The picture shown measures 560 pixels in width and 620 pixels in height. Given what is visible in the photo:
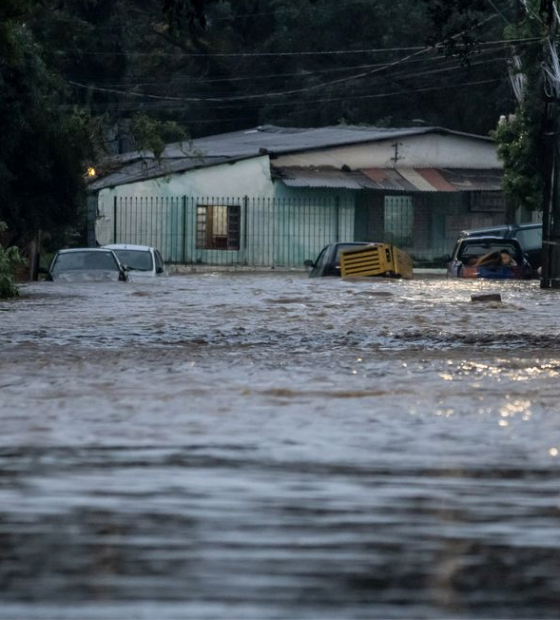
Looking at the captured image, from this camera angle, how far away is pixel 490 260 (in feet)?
132

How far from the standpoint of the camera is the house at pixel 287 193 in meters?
55.0

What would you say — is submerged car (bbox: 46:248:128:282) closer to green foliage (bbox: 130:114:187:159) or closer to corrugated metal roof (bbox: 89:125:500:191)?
green foliage (bbox: 130:114:187:159)

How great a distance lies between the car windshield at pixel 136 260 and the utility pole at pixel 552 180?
841cm

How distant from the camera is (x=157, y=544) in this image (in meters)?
5.52

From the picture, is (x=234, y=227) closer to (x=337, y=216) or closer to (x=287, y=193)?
(x=287, y=193)

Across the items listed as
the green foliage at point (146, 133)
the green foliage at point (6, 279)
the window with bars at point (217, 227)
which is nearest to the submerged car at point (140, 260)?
the green foliage at point (146, 133)

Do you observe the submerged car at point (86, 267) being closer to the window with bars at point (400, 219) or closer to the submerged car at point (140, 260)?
the submerged car at point (140, 260)

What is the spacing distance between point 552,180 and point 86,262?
955 centimetres

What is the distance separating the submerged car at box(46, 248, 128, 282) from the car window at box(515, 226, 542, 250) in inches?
568

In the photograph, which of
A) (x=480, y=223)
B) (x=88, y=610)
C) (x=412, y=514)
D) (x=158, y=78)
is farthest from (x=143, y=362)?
(x=158, y=78)

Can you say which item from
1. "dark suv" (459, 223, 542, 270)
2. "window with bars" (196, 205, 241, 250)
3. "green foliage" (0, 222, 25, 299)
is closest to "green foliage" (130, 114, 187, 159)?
"dark suv" (459, 223, 542, 270)

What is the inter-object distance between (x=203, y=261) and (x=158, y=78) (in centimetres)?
1623

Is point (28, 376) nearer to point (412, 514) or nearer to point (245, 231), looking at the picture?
point (412, 514)

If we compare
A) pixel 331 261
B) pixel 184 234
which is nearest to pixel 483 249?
pixel 331 261
